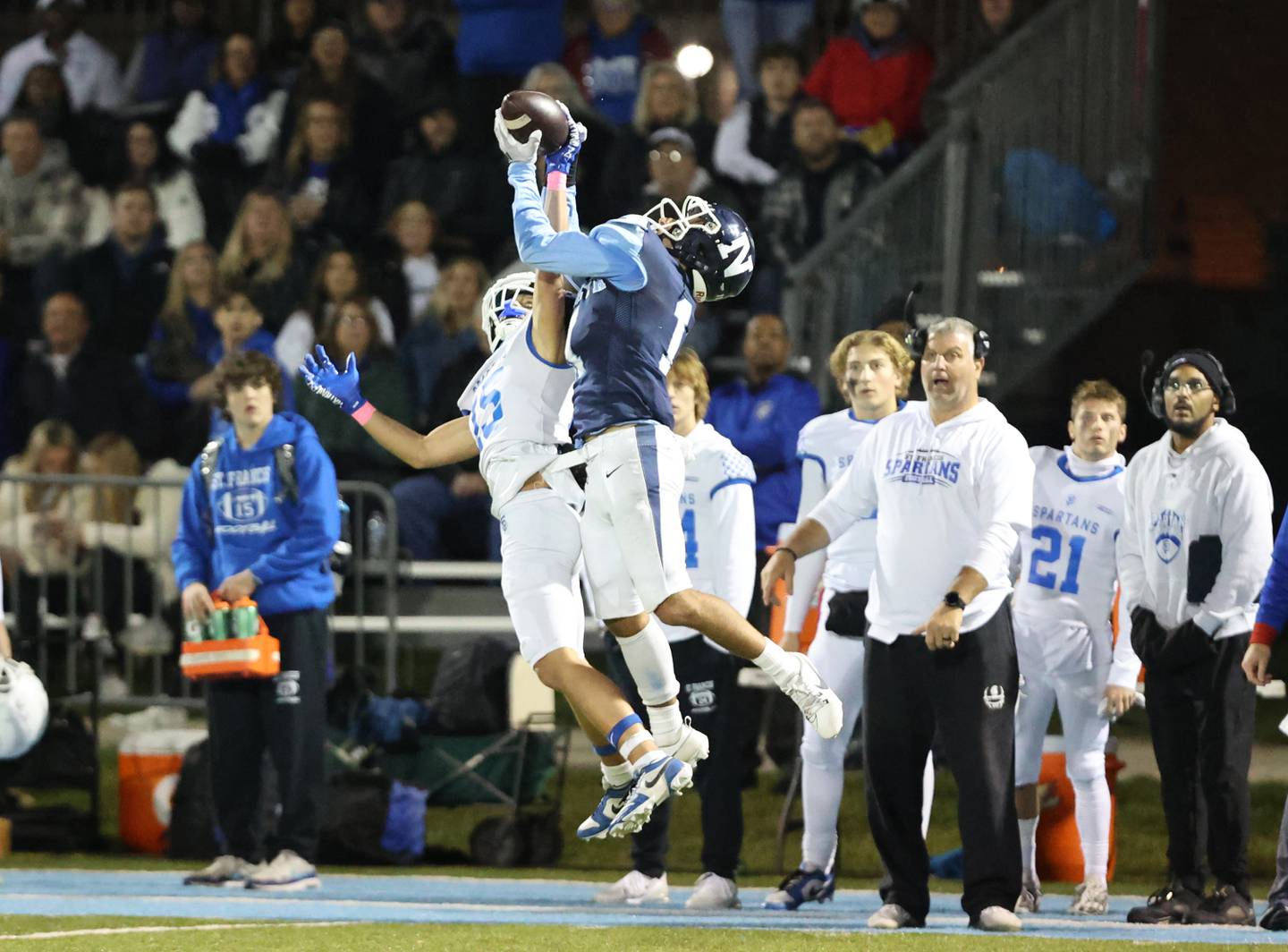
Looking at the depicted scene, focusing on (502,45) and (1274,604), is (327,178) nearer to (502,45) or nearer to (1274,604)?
(502,45)

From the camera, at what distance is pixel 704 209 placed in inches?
297

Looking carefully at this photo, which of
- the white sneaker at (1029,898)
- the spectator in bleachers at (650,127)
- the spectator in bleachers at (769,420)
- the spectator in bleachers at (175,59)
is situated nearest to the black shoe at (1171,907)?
the white sneaker at (1029,898)

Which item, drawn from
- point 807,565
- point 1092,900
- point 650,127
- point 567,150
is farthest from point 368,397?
point 567,150

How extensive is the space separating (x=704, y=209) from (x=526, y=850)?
4573 millimetres

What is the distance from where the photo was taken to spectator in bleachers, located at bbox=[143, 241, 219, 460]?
1453 centimetres

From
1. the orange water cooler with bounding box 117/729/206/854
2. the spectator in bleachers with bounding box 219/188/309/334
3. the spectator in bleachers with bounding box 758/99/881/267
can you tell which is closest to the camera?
the orange water cooler with bounding box 117/729/206/854

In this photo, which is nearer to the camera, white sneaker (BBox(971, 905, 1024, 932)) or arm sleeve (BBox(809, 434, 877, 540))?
white sneaker (BBox(971, 905, 1024, 932))

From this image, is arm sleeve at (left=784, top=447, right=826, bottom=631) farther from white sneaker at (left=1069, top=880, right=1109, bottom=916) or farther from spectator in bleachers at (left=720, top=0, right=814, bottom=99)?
spectator in bleachers at (left=720, top=0, right=814, bottom=99)

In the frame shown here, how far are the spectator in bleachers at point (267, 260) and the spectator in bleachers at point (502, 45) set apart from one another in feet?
5.42

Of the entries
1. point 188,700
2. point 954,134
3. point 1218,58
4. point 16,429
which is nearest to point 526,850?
point 188,700

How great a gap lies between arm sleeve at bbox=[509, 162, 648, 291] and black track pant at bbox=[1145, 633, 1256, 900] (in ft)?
9.64

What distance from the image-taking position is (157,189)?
619 inches

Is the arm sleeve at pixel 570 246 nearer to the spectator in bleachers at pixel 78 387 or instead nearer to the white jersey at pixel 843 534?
the white jersey at pixel 843 534

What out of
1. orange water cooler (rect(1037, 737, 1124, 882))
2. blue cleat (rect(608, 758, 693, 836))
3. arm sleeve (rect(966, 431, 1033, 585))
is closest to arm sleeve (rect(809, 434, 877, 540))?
arm sleeve (rect(966, 431, 1033, 585))
